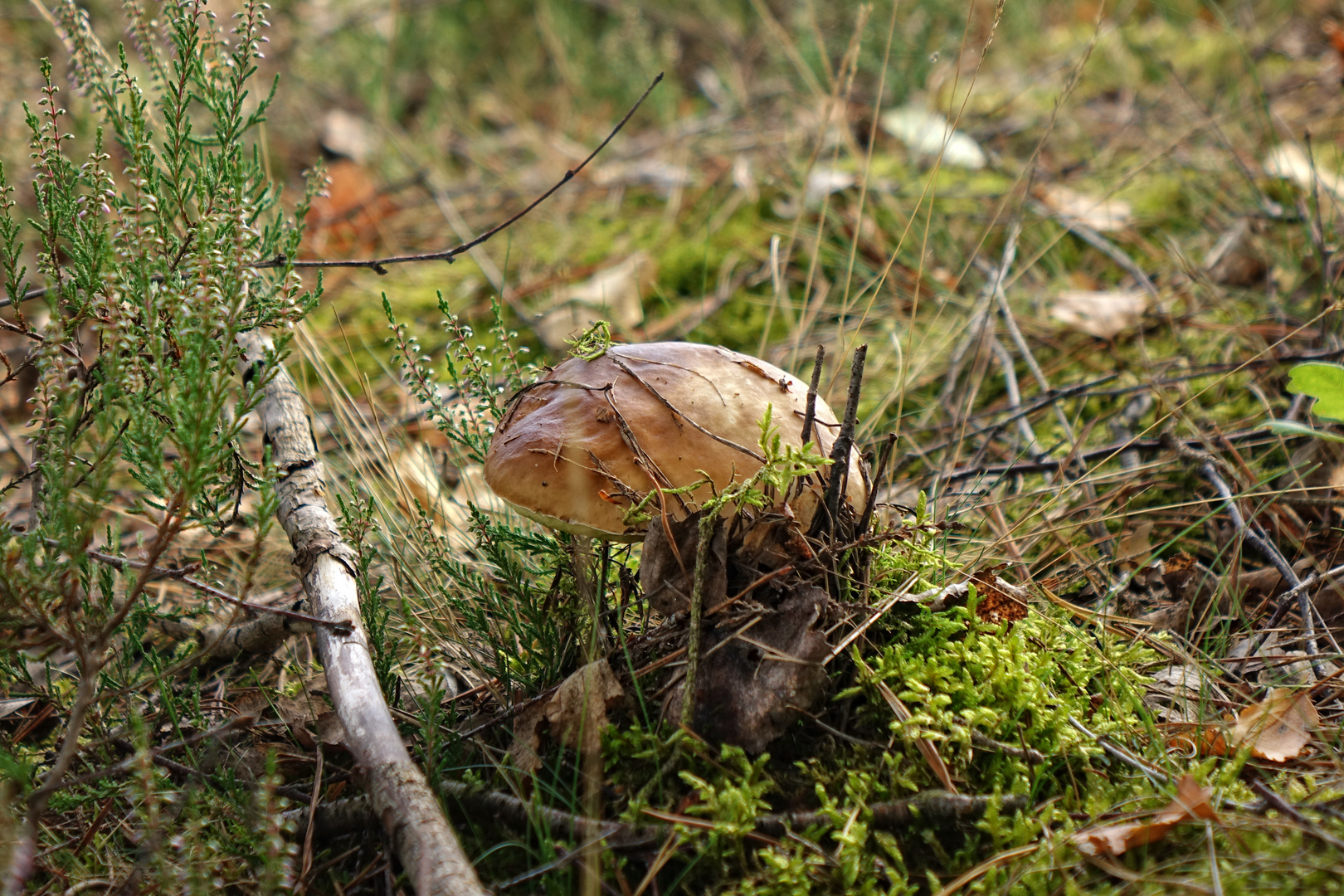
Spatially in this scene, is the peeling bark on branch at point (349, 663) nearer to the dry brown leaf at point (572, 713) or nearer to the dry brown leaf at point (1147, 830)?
the dry brown leaf at point (572, 713)

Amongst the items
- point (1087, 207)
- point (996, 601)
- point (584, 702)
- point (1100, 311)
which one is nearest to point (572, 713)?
point (584, 702)

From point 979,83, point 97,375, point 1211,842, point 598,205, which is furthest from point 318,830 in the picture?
point 979,83

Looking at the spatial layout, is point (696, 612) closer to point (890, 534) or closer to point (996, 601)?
point (890, 534)

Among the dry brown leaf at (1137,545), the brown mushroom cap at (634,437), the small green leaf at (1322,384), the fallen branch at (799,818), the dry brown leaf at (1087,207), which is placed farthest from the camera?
the dry brown leaf at (1087,207)

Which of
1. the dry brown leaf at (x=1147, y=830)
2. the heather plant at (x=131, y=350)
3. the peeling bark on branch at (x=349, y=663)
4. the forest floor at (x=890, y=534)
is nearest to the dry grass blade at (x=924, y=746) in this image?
the forest floor at (x=890, y=534)

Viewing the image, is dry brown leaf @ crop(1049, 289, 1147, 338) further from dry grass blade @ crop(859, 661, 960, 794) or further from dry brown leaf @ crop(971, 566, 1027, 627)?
dry grass blade @ crop(859, 661, 960, 794)

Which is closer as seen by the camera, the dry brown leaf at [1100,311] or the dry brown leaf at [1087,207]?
A: the dry brown leaf at [1100,311]
